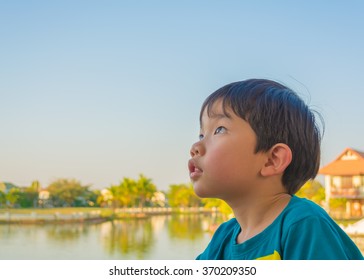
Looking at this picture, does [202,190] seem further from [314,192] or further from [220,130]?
[314,192]

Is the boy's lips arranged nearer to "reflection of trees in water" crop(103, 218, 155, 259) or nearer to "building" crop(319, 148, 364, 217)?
"building" crop(319, 148, 364, 217)

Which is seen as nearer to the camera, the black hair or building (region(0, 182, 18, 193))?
the black hair

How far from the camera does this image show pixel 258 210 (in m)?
0.47

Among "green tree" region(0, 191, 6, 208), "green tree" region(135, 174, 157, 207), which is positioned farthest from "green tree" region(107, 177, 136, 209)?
"green tree" region(0, 191, 6, 208)

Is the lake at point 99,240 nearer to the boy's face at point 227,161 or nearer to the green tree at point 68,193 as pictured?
the green tree at point 68,193

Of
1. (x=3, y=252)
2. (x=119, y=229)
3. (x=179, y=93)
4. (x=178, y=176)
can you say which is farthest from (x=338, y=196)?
(x=3, y=252)

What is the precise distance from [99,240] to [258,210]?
9.12 m

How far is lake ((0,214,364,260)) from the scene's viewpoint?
926cm

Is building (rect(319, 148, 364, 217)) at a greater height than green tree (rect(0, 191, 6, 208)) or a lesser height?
greater

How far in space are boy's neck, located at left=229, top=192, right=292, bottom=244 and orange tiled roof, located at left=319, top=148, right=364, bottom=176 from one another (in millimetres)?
6609

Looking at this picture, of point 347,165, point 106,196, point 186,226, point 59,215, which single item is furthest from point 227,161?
point 106,196

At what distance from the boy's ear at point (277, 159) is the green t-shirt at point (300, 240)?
1.0 inches

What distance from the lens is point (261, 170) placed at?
46 centimetres

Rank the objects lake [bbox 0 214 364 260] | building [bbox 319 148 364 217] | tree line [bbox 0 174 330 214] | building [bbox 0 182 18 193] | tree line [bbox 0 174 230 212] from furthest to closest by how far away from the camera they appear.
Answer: lake [bbox 0 214 364 260] < building [bbox 0 182 18 193] < tree line [bbox 0 174 230 212] < tree line [bbox 0 174 330 214] < building [bbox 319 148 364 217]
